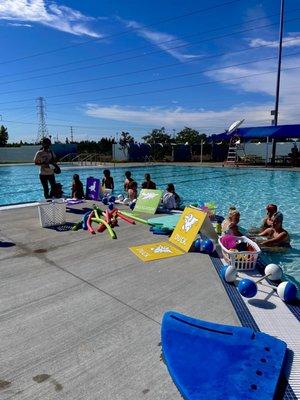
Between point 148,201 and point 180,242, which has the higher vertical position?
point 148,201

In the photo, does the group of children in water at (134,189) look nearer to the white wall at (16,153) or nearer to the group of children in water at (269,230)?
the group of children in water at (269,230)

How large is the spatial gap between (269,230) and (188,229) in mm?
2174

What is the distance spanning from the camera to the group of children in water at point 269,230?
6516 mm

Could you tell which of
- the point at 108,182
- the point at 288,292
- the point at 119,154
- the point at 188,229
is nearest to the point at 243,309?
the point at 288,292

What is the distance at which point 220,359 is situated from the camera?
280cm

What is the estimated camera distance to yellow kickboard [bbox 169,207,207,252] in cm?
585

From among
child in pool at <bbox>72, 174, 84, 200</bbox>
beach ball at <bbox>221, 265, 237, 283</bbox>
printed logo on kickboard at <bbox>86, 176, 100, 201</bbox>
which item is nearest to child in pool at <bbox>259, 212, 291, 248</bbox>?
beach ball at <bbox>221, 265, 237, 283</bbox>

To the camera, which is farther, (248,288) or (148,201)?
(148,201)

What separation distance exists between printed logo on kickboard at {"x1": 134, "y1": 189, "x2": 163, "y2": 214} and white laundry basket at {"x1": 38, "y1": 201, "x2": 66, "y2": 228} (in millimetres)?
2325

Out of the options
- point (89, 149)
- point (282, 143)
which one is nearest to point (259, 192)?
point (282, 143)

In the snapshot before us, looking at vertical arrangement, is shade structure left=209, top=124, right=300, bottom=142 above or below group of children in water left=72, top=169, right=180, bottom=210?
above

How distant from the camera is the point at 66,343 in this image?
3176 mm

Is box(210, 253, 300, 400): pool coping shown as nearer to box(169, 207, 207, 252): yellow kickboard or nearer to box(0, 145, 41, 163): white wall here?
box(169, 207, 207, 252): yellow kickboard

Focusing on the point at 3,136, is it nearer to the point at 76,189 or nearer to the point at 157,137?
the point at 157,137
